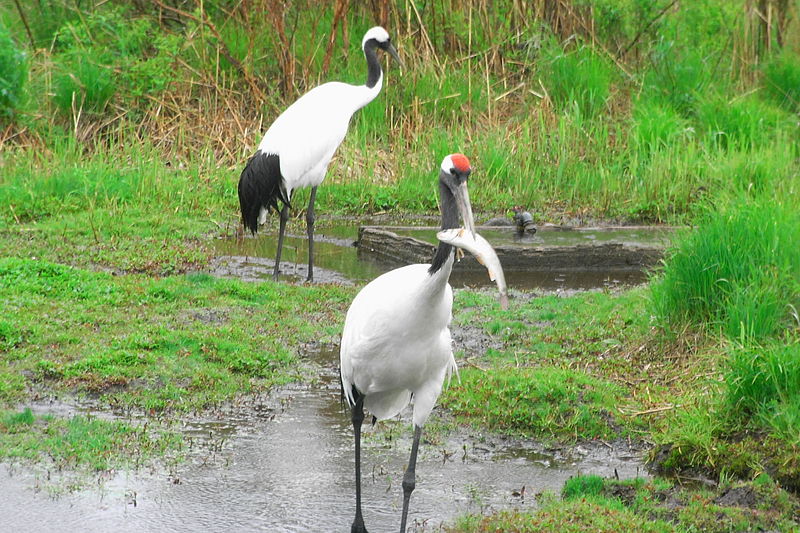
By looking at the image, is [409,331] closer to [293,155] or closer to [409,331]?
[409,331]

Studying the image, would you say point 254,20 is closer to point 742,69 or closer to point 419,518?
point 742,69

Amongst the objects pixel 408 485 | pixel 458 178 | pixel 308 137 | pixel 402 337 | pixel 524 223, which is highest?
pixel 308 137

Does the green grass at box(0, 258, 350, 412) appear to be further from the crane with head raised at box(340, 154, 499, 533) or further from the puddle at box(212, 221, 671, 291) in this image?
the crane with head raised at box(340, 154, 499, 533)

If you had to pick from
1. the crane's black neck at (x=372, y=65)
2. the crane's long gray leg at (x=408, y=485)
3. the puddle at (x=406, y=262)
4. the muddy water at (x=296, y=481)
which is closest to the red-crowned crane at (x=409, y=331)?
the crane's long gray leg at (x=408, y=485)

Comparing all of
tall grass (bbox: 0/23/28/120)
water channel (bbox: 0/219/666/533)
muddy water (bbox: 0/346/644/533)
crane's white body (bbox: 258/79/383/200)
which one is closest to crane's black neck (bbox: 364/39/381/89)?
crane's white body (bbox: 258/79/383/200)

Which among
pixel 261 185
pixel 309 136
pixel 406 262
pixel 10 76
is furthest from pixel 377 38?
pixel 10 76

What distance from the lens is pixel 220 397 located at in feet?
19.9

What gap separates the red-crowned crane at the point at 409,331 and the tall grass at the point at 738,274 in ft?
6.44

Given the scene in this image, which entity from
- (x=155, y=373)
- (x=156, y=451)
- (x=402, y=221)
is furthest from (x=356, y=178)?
(x=156, y=451)

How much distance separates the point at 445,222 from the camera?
4.47 meters

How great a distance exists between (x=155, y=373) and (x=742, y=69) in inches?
418

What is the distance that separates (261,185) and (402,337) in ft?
16.1

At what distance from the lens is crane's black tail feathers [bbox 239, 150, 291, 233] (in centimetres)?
922

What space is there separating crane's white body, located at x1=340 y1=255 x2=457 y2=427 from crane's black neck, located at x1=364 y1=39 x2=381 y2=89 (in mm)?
5549
